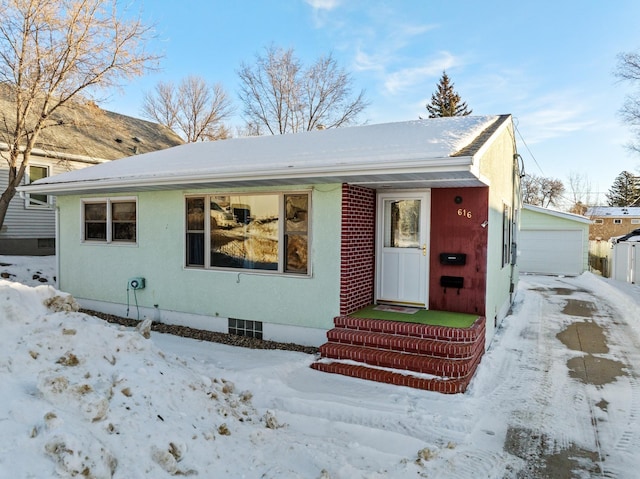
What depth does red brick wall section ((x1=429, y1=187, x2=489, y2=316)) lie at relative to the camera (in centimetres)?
664

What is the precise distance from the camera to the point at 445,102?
33719 millimetres

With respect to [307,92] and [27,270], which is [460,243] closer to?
[27,270]

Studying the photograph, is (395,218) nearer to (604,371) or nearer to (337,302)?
(337,302)

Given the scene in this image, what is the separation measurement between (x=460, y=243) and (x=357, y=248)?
165 centimetres

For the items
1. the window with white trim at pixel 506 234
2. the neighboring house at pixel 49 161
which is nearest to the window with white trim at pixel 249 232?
the window with white trim at pixel 506 234

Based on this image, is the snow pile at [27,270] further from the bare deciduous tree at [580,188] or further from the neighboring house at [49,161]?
the bare deciduous tree at [580,188]

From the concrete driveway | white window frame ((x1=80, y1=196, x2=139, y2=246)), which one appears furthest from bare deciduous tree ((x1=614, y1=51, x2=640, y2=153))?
white window frame ((x1=80, y1=196, x2=139, y2=246))

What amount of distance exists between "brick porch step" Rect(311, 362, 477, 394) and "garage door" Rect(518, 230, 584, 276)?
15817 mm

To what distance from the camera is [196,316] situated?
773cm

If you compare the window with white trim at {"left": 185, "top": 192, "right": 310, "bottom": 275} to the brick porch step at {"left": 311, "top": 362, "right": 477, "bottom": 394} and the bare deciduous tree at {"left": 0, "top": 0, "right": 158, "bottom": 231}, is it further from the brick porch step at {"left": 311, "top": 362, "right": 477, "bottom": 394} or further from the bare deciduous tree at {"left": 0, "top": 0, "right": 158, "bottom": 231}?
the bare deciduous tree at {"left": 0, "top": 0, "right": 158, "bottom": 231}

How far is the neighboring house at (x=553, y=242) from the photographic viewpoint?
Answer: 18.8m

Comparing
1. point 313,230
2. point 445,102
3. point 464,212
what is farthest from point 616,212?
point 313,230

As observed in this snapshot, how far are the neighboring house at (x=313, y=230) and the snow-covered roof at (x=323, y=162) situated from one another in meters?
0.03

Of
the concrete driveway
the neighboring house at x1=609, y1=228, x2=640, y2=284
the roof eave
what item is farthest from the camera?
the neighboring house at x1=609, y1=228, x2=640, y2=284
